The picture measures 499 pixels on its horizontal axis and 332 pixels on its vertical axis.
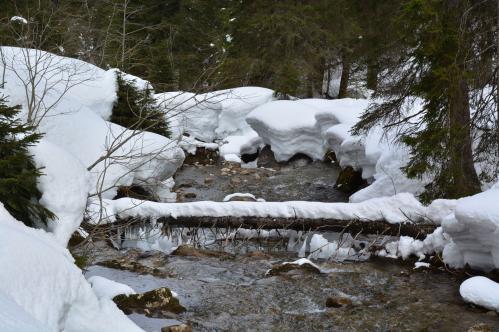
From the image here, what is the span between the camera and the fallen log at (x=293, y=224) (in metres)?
9.64

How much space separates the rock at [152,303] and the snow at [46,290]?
2.48 metres

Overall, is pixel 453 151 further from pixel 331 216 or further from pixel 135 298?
pixel 135 298

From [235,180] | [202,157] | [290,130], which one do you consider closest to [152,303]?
[235,180]

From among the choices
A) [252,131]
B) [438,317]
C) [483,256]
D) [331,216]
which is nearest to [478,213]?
[483,256]

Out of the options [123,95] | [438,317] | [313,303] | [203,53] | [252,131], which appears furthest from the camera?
[203,53]

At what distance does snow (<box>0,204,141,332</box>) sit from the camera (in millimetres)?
3287

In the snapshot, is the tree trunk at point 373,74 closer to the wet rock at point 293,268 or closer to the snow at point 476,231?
the snow at point 476,231

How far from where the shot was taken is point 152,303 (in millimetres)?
7027

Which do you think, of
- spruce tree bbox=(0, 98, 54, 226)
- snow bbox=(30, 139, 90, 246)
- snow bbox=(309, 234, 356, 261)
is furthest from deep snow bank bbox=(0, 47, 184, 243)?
snow bbox=(309, 234, 356, 261)

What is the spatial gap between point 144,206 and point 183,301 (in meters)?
2.87

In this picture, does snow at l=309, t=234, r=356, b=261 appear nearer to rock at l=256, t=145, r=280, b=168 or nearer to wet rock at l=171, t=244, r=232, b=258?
wet rock at l=171, t=244, r=232, b=258

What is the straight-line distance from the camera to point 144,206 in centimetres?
995

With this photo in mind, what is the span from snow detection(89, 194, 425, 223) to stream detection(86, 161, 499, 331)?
1.74 feet

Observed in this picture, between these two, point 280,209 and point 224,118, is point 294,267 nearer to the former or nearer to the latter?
point 280,209
